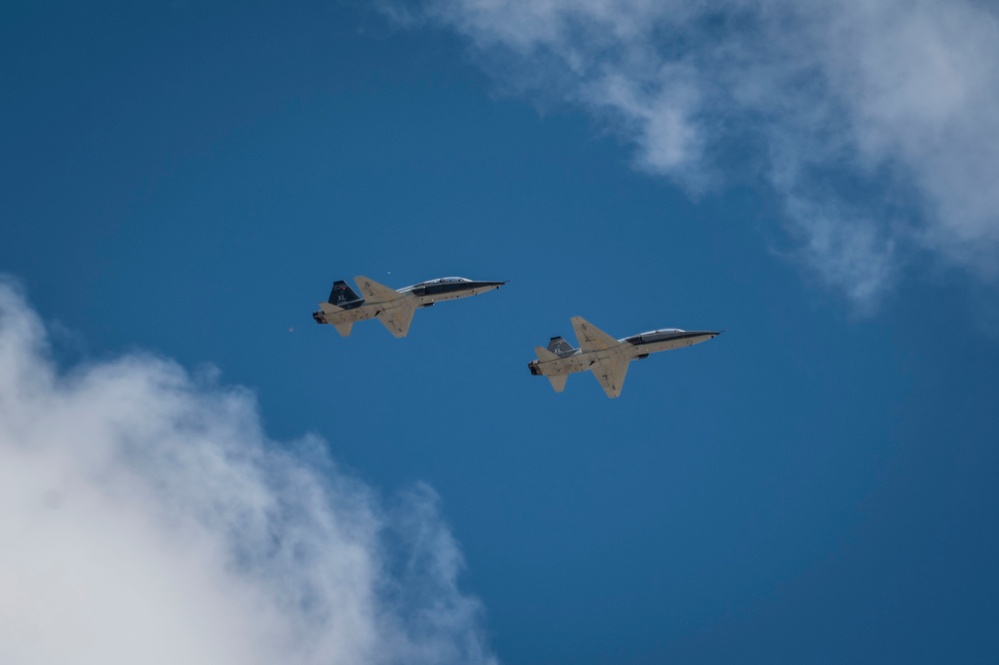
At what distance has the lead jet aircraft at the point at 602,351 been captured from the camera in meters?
145

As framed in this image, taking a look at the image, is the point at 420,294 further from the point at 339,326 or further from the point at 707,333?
the point at 707,333

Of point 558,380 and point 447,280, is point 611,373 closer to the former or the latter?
point 558,380

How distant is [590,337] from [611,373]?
16.4 feet

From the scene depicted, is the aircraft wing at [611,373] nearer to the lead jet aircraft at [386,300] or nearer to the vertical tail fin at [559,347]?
the vertical tail fin at [559,347]

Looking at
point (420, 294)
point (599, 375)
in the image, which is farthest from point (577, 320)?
point (420, 294)

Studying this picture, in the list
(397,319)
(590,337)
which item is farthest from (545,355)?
(397,319)

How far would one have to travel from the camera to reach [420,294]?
151125mm

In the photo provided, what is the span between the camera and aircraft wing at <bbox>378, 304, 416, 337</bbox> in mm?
152325

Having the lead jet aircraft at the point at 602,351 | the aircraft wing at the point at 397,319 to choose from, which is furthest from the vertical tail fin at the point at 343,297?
the lead jet aircraft at the point at 602,351

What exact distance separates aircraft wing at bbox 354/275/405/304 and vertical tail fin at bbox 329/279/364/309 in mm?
1094

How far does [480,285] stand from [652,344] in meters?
17.9

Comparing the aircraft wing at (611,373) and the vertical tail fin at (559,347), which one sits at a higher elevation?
the vertical tail fin at (559,347)

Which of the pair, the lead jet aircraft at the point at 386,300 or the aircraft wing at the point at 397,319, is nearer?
the lead jet aircraft at the point at 386,300

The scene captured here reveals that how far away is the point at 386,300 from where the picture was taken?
497 ft
